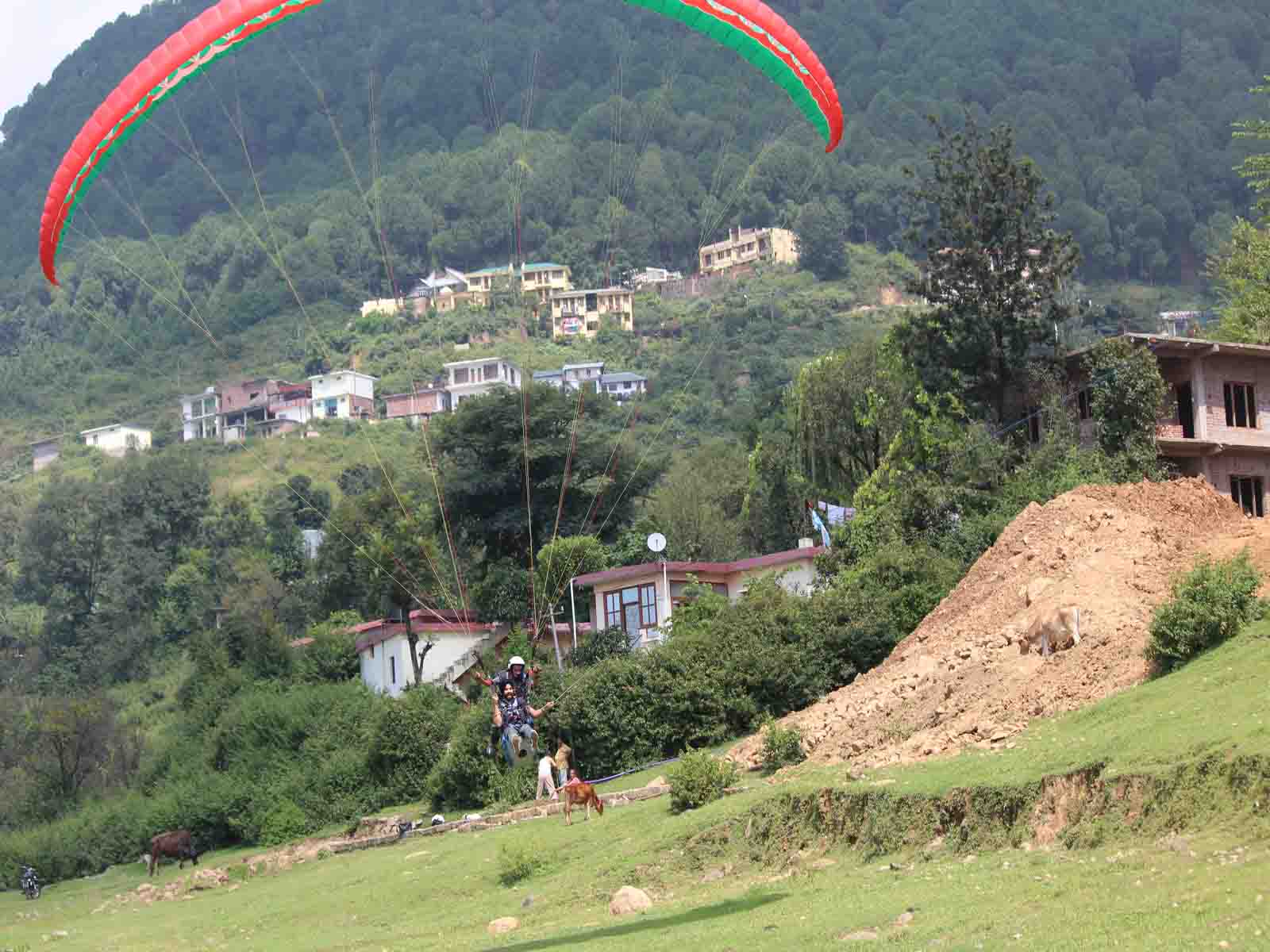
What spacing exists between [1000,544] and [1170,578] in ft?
13.8

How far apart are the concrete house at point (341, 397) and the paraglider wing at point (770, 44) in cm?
11543

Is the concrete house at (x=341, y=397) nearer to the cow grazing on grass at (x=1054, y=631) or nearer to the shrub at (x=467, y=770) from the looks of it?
the shrub at (x=467, y=770)

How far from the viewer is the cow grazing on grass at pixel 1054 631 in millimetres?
22562

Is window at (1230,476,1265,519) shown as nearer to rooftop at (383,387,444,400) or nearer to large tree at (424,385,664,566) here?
large tree at (424,385,664,566)

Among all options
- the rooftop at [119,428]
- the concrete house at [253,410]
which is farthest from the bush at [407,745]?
the rooftop at [119,428]

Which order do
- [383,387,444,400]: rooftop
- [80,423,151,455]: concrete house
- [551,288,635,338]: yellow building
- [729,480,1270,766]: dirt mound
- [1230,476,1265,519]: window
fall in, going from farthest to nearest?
[551,288,635,338]: yellow building < [80,423,151,455]: concrete house < [383,387,444,400]: rooftop < [1230,476,1265,519]: window < [729,480,1270,766]: dirt mound

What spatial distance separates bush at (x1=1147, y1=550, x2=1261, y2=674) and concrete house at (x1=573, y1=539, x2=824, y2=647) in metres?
18.5

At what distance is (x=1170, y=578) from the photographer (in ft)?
77.5

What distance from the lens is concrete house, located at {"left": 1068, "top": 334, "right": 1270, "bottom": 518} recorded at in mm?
34844

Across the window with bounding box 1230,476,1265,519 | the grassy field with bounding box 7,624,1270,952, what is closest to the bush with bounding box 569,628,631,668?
the grassy field with bounding box 7,624,1270,952

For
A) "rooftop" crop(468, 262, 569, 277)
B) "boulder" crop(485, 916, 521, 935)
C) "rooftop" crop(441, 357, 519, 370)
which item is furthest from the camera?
"rooftop" crop(468, 262, 569, 277)

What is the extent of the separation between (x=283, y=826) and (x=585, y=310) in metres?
127

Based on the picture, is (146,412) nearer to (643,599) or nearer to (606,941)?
(643,599)

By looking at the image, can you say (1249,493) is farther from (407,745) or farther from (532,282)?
(532,282)
